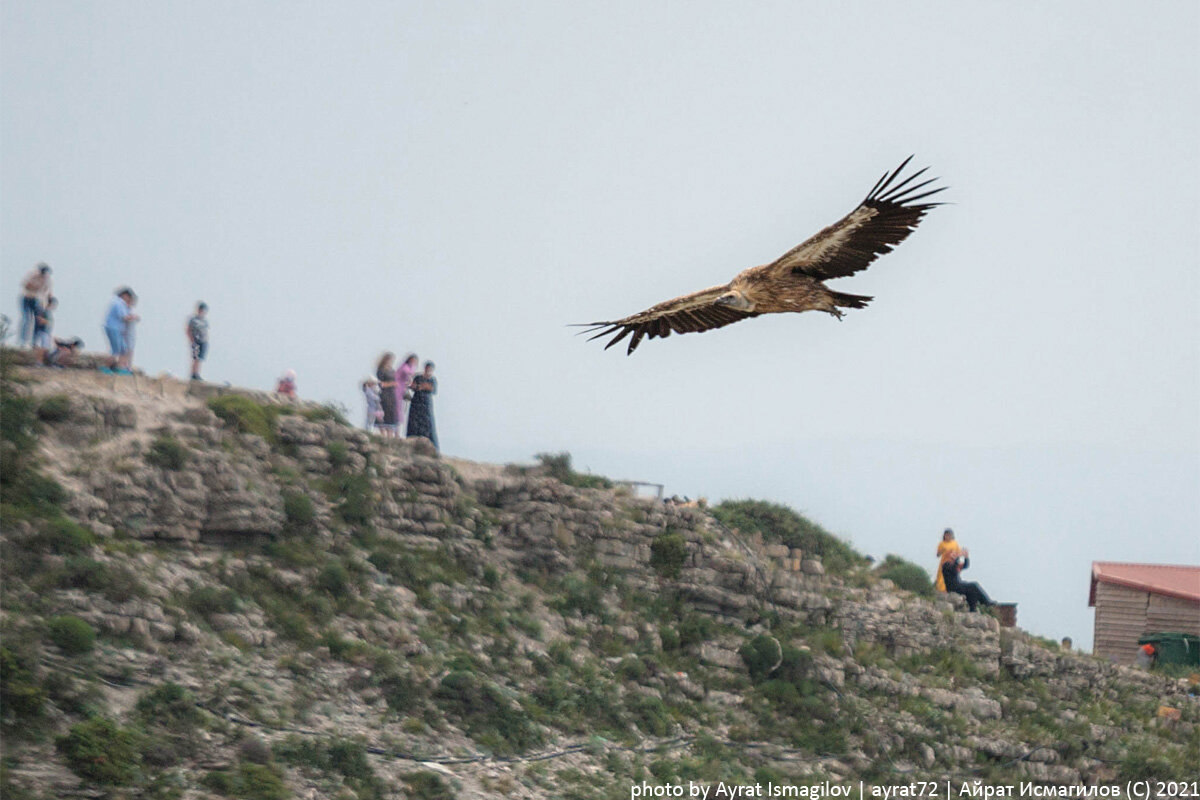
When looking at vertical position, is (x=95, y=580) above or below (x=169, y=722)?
above

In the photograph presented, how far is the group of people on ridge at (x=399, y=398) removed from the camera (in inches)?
1002

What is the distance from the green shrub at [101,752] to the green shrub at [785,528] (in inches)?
656

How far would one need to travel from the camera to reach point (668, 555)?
28.3 metres

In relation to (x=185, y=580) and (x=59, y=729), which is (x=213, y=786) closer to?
(x=59, y=729)

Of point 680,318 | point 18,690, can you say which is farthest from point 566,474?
point 680,318

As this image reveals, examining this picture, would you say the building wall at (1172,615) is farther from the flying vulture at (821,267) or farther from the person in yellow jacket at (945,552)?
the flying vulture at (821,267)

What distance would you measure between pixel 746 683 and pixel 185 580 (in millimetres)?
10165

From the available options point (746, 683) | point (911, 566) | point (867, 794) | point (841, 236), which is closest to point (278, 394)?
point (746, 683)

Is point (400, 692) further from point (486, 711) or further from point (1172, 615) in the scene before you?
point (1172, 615)

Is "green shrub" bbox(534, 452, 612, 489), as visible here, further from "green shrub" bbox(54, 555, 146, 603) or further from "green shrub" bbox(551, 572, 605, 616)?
"green shrub" bbox(54, 555, 146, 603)

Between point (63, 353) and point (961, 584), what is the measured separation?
1922cm

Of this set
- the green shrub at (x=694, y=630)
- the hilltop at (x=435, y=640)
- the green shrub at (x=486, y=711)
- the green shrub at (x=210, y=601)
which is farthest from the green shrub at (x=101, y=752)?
the green shrub at (x=694, y=630)

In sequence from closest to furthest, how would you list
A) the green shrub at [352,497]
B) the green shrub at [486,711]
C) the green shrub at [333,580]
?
1. the green shrub at [486,711]
2. the green shrub at [333,580]
3. the green shrub at [352,497]

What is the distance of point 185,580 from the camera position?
21562 mm
